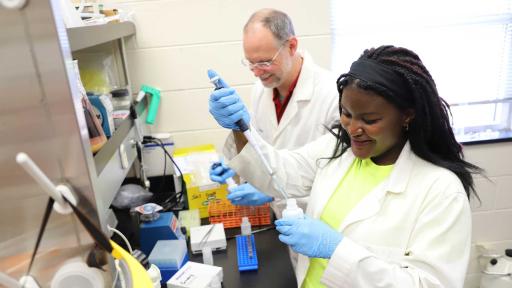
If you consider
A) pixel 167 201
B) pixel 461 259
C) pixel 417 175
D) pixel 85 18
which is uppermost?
pixel 85 18

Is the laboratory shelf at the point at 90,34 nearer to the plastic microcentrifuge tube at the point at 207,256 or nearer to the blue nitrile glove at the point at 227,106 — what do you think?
the blue nitrile glove at the point at 227,106

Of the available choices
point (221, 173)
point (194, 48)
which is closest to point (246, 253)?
point (221, 173)

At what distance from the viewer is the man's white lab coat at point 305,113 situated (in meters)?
1.58

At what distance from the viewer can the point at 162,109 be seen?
1979mm

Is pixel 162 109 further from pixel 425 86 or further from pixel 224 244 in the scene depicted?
pixel 425 86

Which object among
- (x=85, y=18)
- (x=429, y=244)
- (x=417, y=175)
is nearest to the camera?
(x=429, y=244)

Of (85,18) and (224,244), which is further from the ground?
(85,18)

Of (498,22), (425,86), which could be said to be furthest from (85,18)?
(498,22)

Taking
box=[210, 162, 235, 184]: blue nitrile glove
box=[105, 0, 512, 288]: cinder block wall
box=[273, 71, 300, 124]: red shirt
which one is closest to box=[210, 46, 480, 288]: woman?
box=[210, 162, 235, 184]: blue nitrile glove

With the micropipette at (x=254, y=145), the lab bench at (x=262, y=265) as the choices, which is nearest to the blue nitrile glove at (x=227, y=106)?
the micropipette at (x=254, y=145)

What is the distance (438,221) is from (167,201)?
129 centimetres

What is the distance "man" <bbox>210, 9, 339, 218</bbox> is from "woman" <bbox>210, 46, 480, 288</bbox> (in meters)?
0.41

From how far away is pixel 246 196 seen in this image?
4.90 ft

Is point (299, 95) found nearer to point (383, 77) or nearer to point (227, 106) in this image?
point (227, 106)
